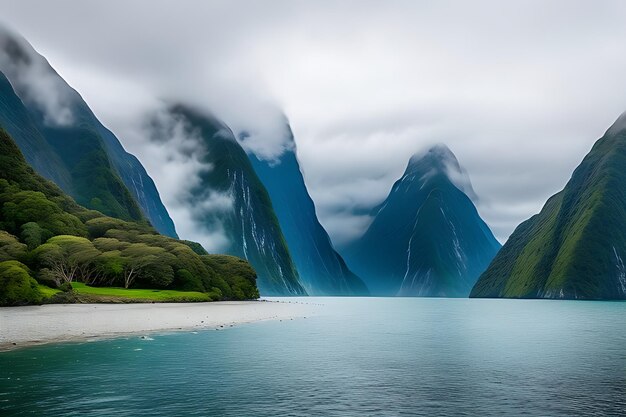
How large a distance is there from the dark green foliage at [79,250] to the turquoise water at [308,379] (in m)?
58.9

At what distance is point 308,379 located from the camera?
101ft

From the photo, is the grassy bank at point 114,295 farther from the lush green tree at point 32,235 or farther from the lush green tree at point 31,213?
the lush green tree at point 31,213

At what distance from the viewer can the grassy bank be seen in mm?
98312

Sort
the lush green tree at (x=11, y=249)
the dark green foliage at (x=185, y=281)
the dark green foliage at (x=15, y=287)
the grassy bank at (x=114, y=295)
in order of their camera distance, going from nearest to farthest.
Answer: the dark green foliage at (x=15, y=287) < the grassy bank at (x=114, y=295) < the lush green tree at (x=11, y=249) < the dark green foliage at (x=185, y=281)

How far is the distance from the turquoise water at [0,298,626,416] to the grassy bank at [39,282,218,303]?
56.2 metres

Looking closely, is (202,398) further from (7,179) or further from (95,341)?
(7,179)

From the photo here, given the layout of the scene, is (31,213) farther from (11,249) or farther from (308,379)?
(308,379)

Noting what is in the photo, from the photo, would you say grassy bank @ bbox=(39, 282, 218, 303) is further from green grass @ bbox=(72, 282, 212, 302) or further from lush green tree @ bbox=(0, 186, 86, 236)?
lush green tree @ bbox=(0, 186, 86, 236)

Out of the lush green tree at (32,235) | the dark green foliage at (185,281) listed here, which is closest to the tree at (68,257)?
the lush green tree at (32,235)

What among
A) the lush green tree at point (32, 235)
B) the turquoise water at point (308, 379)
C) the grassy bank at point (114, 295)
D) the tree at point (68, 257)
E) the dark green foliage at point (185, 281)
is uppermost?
the lush green tree at point (32, 235)

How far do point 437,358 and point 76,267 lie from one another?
9777cm

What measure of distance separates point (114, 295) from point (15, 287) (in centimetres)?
2738

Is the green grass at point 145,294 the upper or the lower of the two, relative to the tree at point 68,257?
lower

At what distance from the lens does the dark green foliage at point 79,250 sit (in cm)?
11012
